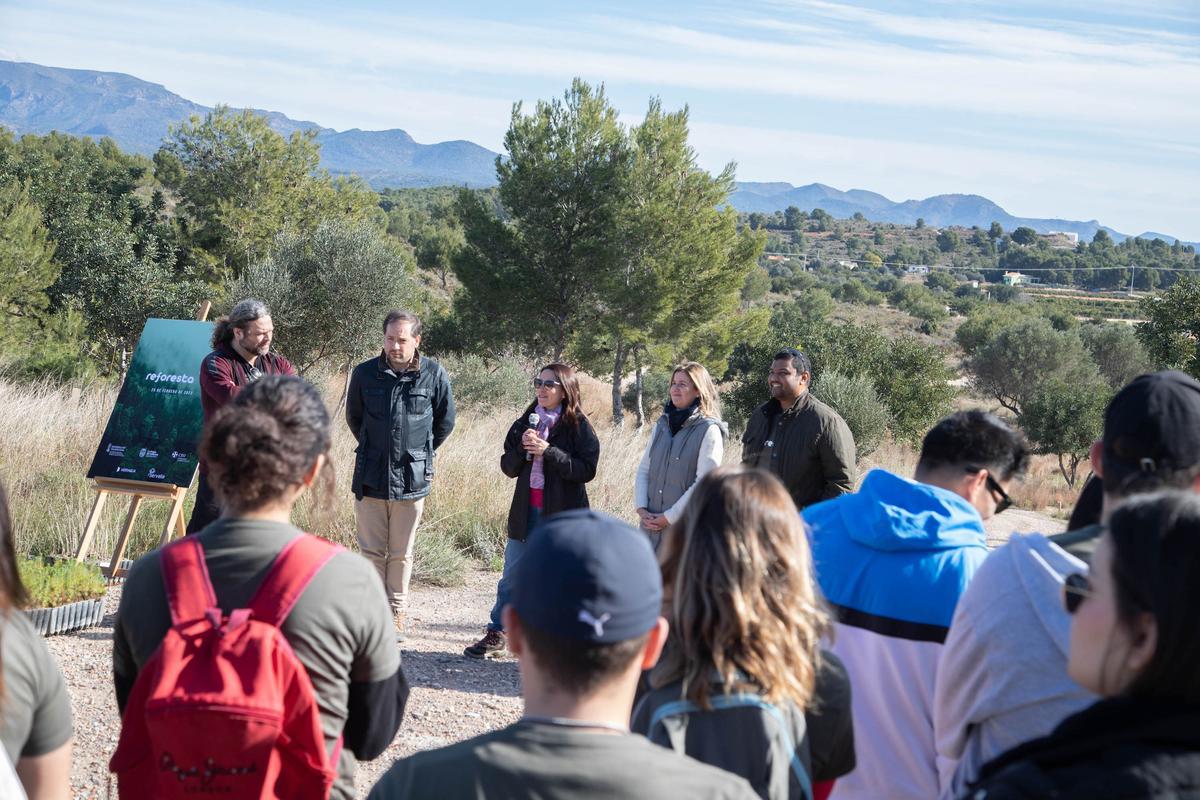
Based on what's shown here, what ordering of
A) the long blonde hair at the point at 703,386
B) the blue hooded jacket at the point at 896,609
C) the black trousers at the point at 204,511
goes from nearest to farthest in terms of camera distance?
the blue hooded jacket at the point at 896,609 < the black trousers at the point at 204,511 < the long blonde hair at the point at 703,386

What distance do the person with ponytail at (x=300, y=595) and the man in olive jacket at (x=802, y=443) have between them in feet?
12.6

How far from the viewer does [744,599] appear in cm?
196

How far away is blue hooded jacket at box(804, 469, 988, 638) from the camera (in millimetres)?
2523

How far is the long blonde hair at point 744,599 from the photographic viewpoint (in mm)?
1921

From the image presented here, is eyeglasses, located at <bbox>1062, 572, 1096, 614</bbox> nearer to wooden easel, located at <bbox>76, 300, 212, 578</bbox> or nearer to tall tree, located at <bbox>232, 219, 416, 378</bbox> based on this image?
wooden easel, located at <bbox>76, 300, 212, 578</bbox>

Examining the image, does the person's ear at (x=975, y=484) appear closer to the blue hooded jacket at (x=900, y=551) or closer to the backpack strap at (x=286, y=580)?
the blue hooded jacket at (x=900, y=551)

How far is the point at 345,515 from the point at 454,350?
85.8ft

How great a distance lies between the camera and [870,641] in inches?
99.9

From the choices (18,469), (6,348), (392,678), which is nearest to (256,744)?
(392,678)

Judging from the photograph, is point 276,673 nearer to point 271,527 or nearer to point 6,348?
point 271,527

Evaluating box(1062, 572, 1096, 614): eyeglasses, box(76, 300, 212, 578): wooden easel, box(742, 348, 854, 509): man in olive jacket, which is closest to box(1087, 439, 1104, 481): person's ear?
box(1062, 572, 1096, 614): eyeglasses

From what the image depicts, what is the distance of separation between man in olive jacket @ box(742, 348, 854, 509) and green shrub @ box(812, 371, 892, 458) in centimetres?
1543

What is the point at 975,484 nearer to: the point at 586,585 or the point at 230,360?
the point at 586,585

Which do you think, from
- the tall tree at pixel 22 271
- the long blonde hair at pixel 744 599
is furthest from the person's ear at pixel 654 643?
the tall tree at pixel 22 271
